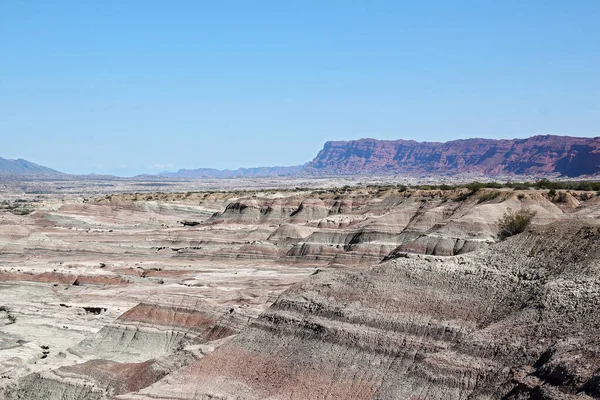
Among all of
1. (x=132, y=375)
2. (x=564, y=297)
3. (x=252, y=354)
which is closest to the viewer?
(x=564, y=297)

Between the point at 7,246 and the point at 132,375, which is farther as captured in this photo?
the point at 7,246

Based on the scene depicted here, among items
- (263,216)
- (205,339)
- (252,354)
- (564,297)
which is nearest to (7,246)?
(263,216)

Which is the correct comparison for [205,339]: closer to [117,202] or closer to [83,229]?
[83,229]

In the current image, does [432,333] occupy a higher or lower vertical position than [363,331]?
higher

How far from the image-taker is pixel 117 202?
159 metres

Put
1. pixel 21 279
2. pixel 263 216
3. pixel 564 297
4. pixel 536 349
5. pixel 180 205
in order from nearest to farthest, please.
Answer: pixel 536 349, pixel 564 297, pixel 21 279, pixel 263 216, pixel 180 205

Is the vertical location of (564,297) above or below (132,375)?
above

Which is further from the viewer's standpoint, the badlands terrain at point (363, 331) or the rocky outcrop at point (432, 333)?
the badlands terrain at point (363, 331)

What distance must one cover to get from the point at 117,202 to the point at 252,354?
440ft

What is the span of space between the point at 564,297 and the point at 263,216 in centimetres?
9954

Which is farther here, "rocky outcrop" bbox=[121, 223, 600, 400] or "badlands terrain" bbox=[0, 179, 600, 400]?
"badlands terrain" bbox=[0, 179, 600, 400]

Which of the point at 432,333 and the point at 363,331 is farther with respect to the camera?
the point at 363,331

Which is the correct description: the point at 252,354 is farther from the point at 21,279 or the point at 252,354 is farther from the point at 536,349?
the point at 21,279

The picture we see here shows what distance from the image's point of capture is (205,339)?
36438 millimetres
